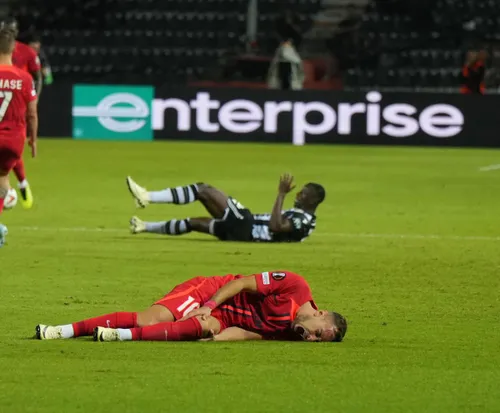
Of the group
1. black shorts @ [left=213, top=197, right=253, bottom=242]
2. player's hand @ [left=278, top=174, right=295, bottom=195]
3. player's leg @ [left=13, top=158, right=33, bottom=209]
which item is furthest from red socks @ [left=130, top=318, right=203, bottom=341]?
player's leg @ [left=13, top=158, right=33, bottom=209]

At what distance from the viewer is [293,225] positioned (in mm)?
14891

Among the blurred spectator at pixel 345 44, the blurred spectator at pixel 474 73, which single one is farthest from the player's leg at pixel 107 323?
the blurred spectator at pixel 345 44

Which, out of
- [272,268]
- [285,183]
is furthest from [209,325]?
[285,183]

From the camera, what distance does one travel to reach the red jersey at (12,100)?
14.2 metres

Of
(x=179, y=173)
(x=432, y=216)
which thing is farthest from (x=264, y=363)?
(x=179, y=173)

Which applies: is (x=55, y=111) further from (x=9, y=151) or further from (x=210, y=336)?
(x=210, y=336)

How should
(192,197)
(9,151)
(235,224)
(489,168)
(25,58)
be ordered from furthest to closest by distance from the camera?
(489,168)
(25,58)
(235,224)
(192,197)
(9,151)

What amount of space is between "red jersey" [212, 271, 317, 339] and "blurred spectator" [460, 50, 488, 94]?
23175 millimetres

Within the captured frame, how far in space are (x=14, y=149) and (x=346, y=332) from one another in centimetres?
550

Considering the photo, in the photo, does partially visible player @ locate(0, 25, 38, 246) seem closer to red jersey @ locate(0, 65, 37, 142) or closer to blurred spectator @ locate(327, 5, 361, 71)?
red jersey @ locate(0, 65, 37, 142)

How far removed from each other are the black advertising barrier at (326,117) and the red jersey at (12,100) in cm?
1581

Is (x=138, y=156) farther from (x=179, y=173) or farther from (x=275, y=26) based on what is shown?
(x=275, y=26)

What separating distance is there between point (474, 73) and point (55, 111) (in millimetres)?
9096

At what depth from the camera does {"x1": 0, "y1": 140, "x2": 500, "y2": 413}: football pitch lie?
24.9 feet
